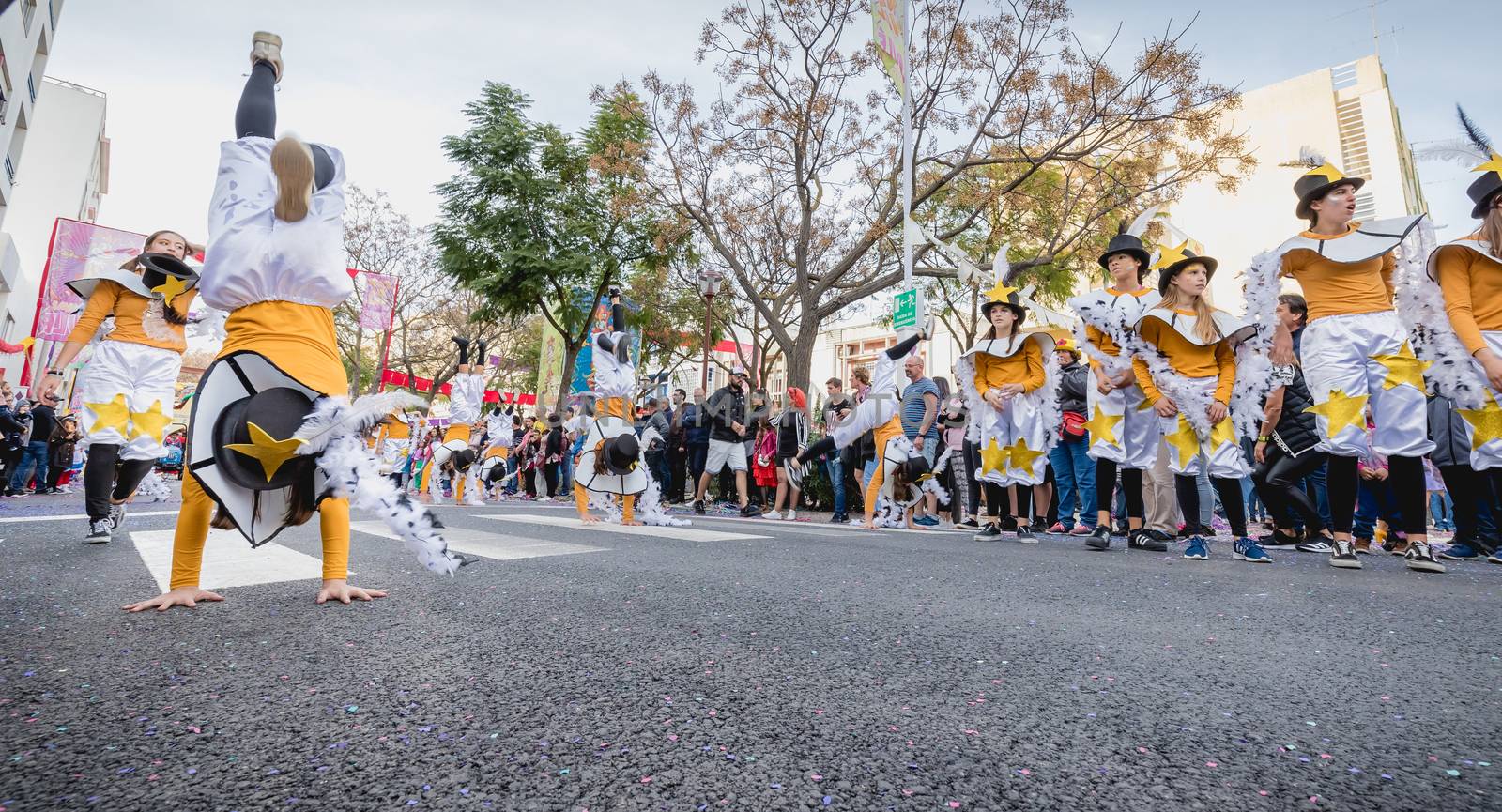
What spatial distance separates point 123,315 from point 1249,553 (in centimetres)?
733

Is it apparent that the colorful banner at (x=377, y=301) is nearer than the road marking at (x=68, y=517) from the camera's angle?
No

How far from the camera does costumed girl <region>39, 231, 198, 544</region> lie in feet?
15.4

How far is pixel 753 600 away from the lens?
10.1ft

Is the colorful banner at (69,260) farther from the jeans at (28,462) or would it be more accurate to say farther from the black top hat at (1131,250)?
the black top hat at (1131,250)

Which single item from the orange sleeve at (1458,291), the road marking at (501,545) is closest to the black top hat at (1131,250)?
the orange sleeve at (1458,291)

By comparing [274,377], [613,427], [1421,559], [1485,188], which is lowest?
[1421,559]

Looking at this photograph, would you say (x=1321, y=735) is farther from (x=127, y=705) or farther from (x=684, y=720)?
(x=127, y=705)

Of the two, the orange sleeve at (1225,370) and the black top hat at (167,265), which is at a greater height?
the black top hat at (167,265)

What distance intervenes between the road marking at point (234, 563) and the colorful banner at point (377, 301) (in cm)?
2189

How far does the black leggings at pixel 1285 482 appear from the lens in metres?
5.23

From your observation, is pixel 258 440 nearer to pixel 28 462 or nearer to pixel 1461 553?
pixel 1461 553

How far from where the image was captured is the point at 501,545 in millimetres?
5062

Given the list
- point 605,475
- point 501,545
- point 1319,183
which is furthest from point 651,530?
point 1319,183

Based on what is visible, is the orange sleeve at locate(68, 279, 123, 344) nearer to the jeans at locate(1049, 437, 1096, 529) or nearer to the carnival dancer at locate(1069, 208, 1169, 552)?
the carnival dancer at locate(1069, 208, 1169, 552)
